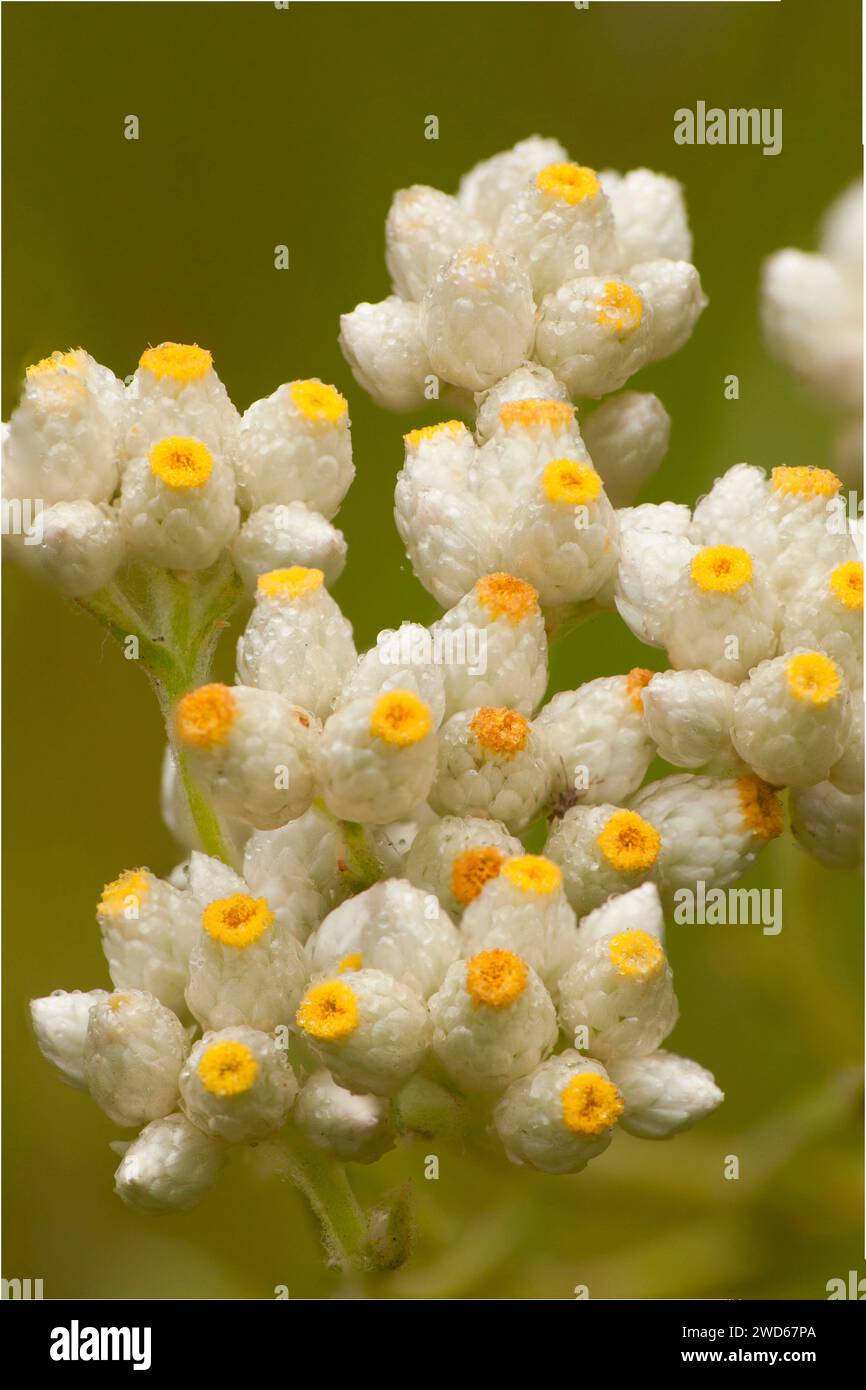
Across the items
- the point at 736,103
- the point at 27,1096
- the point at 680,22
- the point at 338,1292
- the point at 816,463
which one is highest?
the point at 680,22

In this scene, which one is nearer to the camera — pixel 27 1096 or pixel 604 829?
pixel 604 829

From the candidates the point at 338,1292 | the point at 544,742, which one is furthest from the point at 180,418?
the point at 338,1292

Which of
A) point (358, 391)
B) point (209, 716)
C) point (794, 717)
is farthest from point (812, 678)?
point (358, 391)

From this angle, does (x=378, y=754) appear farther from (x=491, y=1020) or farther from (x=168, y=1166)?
(x=168, y=1166)

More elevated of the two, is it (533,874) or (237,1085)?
(533,874)

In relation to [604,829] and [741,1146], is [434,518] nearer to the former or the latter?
[604,829]

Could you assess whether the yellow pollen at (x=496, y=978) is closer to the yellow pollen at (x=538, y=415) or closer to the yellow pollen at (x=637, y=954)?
the yellow pollen at (x=637, y=954)

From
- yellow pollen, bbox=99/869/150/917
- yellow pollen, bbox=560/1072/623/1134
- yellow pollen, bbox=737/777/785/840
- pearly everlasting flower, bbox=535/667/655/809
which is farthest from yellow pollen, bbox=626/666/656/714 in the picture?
yellow pollen, bbox=99/869/150/917

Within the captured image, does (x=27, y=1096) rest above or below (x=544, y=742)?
below
